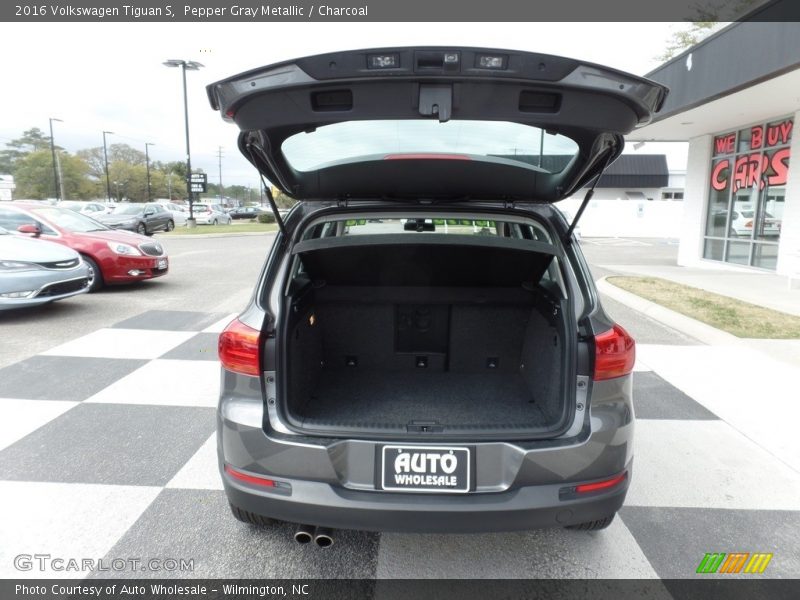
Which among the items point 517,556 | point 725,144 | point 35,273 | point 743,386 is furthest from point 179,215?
point 517,556

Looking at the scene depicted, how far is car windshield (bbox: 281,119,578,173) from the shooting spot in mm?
2014

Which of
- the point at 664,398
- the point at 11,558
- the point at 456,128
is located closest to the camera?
the point at 456,128

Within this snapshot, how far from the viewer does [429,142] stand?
2.19 m

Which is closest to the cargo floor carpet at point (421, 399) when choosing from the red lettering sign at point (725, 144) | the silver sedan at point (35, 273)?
the silver sedan at point (35, 273)

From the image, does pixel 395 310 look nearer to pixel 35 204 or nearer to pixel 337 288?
pixel 337 288

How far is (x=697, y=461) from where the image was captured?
3.15m

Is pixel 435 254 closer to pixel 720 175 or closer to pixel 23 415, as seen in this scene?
Answer: pixel 23 415

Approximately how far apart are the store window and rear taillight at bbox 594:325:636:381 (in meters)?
11.8

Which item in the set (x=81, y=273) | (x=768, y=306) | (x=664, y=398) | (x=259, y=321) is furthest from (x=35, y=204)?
(x=768, y=306)

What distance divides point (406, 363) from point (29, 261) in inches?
213

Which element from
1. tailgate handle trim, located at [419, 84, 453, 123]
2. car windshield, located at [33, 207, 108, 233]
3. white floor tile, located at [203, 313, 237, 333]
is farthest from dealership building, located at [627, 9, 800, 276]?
car windshield, located at [33, 207, 108, 233]

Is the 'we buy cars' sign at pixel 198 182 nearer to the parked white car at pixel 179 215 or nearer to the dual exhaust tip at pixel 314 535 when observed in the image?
the parked white car at pixel 179 215

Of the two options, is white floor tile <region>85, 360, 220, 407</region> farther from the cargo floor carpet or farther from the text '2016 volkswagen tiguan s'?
the text '2016 volkswagen tiguan s'

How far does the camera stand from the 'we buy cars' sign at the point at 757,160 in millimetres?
11039
